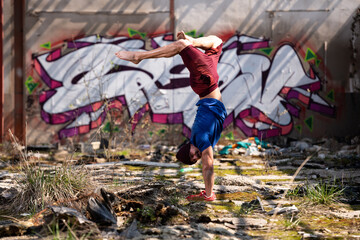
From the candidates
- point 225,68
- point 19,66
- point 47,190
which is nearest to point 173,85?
point 225,68

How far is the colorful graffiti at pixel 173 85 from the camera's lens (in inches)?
432

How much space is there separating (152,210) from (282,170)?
149 inches

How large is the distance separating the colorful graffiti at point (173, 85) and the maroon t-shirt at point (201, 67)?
20.5 feet

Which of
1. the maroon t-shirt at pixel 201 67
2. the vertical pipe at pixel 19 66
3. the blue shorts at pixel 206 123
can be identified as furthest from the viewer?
the vertical pipe at pixel 19 66

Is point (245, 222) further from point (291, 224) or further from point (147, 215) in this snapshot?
point (147, 215)

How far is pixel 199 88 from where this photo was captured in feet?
15.4

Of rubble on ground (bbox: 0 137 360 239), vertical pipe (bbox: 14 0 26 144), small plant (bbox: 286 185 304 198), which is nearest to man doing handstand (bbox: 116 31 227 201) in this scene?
rubble on ground (bbox: 0 137 360 239)

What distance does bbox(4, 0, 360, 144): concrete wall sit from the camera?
1094 centimetres

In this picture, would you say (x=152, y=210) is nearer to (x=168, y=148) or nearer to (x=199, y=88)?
(x=199, y=88)

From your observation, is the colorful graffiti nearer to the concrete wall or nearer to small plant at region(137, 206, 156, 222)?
the concrete wall

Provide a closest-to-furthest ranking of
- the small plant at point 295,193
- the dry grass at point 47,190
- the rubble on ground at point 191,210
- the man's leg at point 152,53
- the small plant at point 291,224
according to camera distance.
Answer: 1. the rubble on ground at point 191,210
2. the small plant at point 291,224
3. the dry grass at point 47,190
4. the man's leg at point 152,53
5. the small plant at point 295,193

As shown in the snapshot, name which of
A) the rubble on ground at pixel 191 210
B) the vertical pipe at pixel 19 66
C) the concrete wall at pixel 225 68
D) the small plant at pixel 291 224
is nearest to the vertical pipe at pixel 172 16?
the concrete wall at pixel 225 68

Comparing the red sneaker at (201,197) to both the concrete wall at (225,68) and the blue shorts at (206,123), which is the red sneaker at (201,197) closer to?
the blue shorts at (206,123)

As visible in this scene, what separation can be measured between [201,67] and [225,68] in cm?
662
